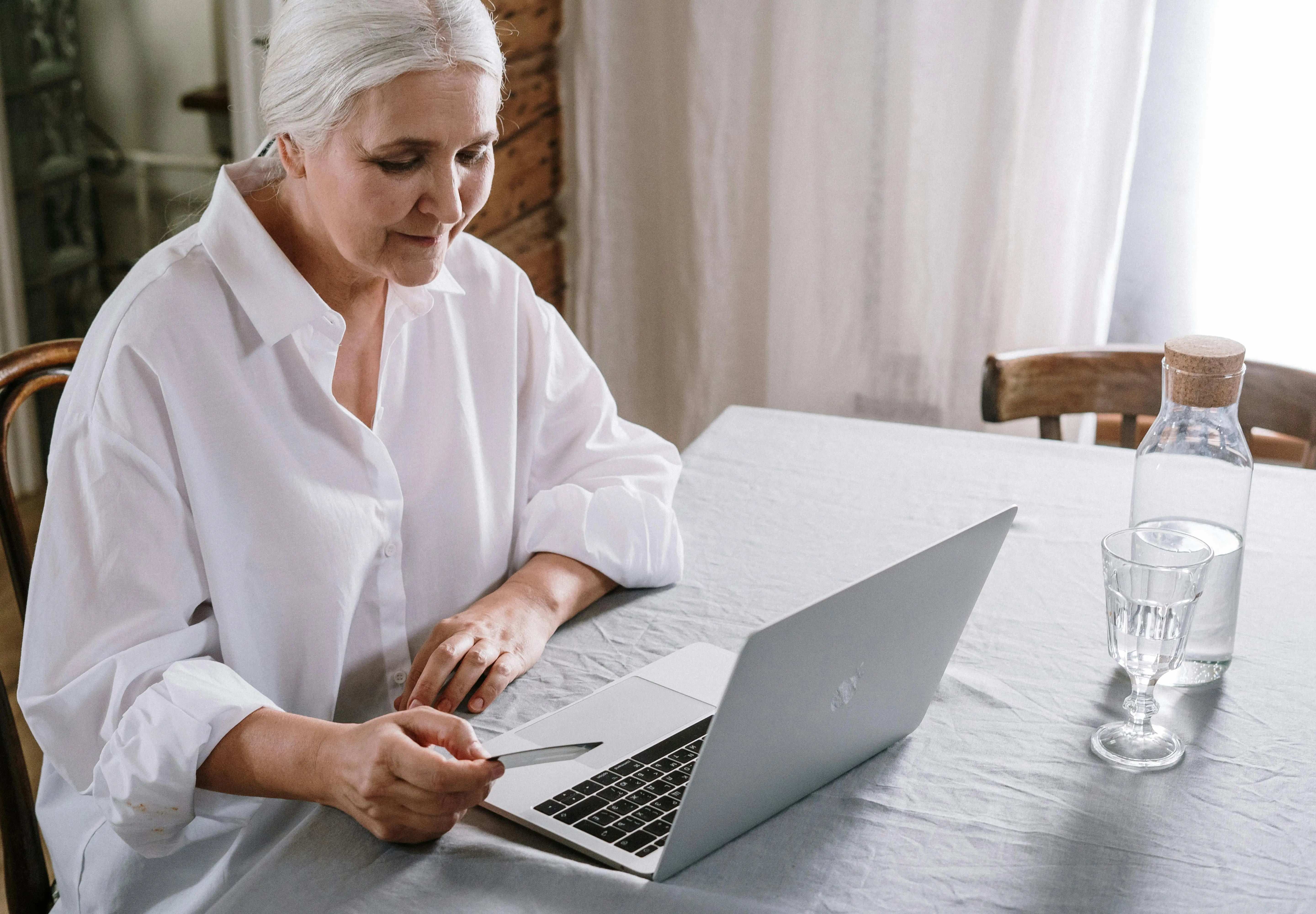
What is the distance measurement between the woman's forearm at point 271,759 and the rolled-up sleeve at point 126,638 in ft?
0.04

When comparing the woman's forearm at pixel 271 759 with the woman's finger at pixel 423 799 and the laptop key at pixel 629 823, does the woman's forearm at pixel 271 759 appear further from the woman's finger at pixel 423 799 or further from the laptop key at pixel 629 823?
the laptop key at pixel 629 823

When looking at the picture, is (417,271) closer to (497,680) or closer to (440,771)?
(497,680)

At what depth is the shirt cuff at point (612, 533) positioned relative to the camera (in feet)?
4.04

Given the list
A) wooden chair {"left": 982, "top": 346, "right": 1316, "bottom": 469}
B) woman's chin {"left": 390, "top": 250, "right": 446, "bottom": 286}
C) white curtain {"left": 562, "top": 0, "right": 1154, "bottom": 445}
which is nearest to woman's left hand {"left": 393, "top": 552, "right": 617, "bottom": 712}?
woman's chin {"left": 390, "top": 250, "right": 446, "bottom": 286}

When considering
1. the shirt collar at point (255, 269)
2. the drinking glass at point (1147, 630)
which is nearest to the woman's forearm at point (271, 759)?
the shirt collar at point (255, 269)

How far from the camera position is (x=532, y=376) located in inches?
54.5

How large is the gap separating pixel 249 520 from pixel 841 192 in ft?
5.85

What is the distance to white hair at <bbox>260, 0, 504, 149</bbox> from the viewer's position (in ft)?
3.40

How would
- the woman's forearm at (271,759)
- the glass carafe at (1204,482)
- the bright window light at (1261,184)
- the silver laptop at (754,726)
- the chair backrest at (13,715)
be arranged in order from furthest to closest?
the bright window light at (1261,184), the chair backrest at (13,715), the glass carafe at (1204,482), the woman's forearm at (271,759), the silver laptop at (754,726)

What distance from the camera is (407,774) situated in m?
0.83

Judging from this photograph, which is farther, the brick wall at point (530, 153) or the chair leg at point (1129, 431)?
the brick wall at point (530, 153)

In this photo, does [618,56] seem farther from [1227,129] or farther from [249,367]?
[249,367]

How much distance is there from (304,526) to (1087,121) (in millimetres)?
1785

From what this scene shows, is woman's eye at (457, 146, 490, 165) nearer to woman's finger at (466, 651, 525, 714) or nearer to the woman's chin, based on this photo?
the woman's chin
